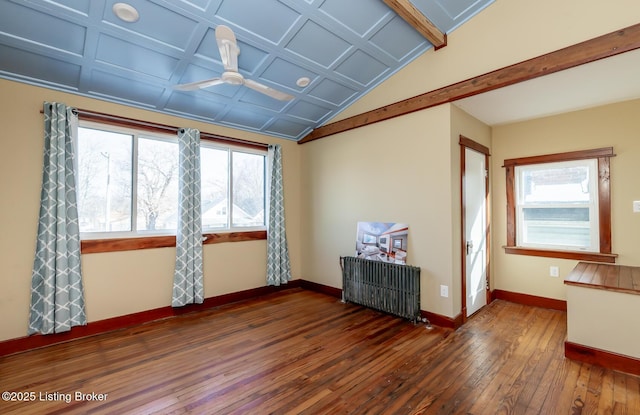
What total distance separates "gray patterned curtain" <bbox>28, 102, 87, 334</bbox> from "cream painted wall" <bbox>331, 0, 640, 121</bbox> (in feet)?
12.5

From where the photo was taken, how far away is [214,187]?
14.2 feet

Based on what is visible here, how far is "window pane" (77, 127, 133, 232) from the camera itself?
3262mm

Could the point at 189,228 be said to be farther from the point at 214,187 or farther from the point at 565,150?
the point at 565,150

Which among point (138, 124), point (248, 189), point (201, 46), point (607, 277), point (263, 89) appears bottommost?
point (607, 277)

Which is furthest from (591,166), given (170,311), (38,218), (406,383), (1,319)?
(1,319)

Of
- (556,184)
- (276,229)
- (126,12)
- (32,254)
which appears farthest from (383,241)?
(32,254)

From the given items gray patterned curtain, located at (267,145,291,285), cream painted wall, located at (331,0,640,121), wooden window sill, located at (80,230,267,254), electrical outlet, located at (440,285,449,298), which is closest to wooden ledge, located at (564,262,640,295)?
electrical outlet, located at (440,285,449,298)

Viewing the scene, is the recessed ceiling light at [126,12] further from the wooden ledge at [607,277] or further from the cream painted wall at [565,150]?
the cream painted wall at [565,150]

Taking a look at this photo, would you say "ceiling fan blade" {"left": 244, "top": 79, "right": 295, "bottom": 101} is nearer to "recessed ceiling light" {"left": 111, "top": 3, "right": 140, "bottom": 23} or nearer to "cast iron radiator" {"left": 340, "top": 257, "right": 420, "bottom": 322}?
"recessed ceiling light" {"left": 111, "top": 3, "right": 140, "bottom": 23}

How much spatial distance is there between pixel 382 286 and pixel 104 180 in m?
3.65

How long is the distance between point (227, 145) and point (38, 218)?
2.32 metres

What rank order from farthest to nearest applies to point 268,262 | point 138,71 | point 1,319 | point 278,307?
point 268,262 < point 278,307 < point 138,71 < point 1,319

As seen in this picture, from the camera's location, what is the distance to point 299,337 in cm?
313

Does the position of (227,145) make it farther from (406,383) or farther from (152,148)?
(406,383)
